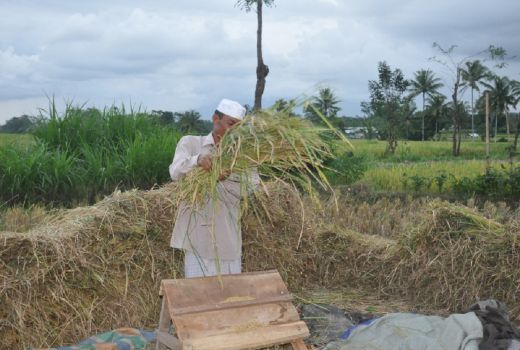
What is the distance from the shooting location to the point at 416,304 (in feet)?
15.6

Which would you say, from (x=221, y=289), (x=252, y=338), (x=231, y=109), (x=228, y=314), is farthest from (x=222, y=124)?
(x=252, y=338)

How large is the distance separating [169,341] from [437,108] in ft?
135

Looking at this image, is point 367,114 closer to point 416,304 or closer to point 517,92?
point 517,92

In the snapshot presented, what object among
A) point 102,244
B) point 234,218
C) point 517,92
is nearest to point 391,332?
point 234,218

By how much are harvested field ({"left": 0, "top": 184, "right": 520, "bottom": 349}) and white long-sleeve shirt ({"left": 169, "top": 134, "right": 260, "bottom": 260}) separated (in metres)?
0.44

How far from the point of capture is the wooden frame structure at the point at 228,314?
10.3 ft

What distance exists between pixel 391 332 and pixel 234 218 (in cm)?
117

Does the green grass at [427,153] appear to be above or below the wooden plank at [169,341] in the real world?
above

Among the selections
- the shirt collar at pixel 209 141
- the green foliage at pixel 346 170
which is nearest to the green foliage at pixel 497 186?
the green foliage at pixel 346 170

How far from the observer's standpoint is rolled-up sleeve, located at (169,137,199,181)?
3380 millimetres

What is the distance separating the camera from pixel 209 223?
A: 3639mm

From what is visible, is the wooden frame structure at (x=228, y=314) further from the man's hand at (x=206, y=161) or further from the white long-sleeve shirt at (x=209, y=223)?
the man's hand at (x=206, y=161)

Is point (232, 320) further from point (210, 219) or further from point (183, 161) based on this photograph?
point (183, 161)

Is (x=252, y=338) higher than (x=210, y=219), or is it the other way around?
(x=210, y=219)
